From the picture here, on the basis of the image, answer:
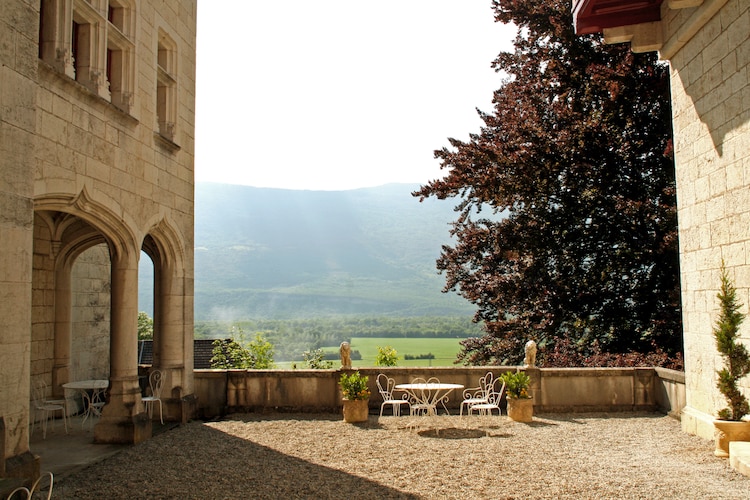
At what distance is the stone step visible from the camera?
21.8 ft

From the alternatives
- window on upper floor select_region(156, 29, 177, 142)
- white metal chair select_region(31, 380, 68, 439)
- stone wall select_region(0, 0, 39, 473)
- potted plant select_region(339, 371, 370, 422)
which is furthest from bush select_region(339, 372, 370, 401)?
stone wall select_region(0, 0, 39, 473)

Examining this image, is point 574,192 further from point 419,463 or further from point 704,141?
point 419,463

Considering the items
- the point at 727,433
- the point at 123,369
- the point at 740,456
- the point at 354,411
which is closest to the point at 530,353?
the point at 354,411

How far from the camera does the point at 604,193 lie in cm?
1472

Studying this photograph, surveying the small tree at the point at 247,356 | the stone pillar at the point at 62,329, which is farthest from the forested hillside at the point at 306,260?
the stone pillar at the point at 62,329

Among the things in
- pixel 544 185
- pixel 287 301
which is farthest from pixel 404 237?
pixel 544 185

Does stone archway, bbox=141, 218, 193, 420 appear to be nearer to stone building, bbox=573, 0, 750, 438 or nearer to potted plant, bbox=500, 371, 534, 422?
potted plant, bbox=500, 371, 534, 422

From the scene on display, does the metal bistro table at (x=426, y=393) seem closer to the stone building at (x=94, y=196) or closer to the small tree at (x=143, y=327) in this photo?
the stone building at (x=94, y=196)

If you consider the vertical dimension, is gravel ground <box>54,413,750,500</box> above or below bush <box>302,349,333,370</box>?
below

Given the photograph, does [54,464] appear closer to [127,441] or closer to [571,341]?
[127,441]

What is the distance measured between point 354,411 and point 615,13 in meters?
6.85

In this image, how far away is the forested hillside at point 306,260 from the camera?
133m

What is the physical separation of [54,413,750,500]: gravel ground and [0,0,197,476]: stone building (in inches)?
47.7

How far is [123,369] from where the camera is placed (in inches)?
357
